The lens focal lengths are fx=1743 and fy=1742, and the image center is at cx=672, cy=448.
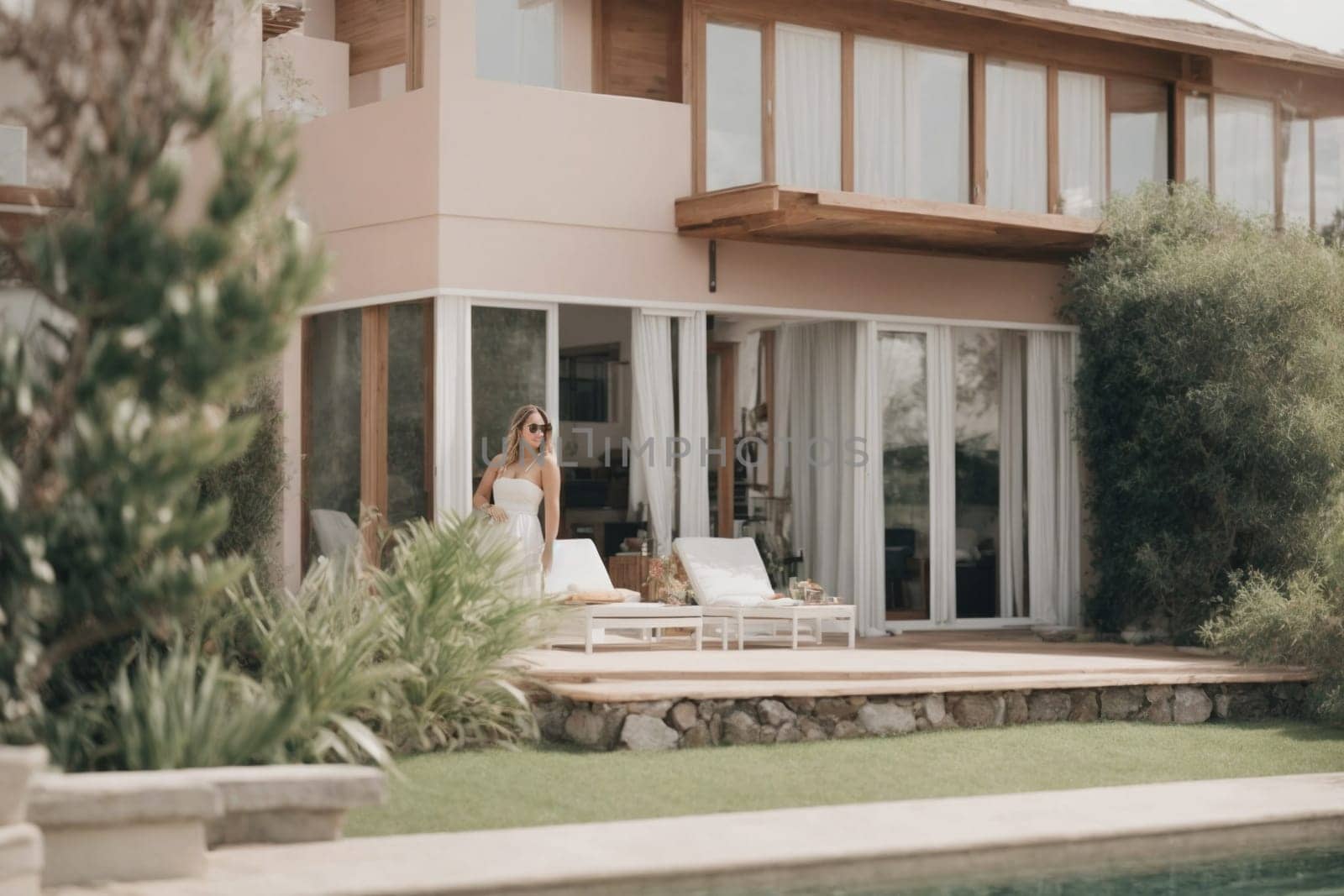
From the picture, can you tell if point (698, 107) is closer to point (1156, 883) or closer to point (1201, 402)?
point (1201, 402)

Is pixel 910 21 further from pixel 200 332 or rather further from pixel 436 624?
pixel 200 332

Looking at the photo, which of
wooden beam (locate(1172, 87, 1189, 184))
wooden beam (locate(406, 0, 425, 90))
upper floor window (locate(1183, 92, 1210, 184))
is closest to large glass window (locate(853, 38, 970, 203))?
wooden beam (locate(1172, 87, 1189, 184))

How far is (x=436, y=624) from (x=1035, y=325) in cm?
816

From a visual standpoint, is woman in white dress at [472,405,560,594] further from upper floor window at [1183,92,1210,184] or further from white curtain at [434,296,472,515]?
upper floor window at [1183,92,1210,184]

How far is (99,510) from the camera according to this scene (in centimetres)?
685

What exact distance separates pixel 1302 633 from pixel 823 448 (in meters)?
4.93

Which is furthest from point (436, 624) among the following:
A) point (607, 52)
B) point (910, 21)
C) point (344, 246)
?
point (910, 21)

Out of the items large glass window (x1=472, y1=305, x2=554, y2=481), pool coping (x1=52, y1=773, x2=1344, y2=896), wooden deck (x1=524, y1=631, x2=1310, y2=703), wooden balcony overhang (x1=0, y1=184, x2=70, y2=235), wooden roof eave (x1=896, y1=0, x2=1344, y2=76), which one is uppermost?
wooden roof eave (x1=896, y1=0, x2=1344, y2=76)

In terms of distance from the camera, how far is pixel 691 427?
46.6 ft

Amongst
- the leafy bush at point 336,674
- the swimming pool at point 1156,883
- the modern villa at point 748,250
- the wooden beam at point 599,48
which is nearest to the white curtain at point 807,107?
the modern villa at point 748,250

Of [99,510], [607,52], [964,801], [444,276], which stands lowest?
[964,801]

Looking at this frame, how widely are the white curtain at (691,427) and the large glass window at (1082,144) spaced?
407 cm

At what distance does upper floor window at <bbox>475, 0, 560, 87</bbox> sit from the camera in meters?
13.6

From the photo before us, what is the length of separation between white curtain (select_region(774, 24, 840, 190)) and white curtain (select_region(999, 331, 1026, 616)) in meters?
2.65
